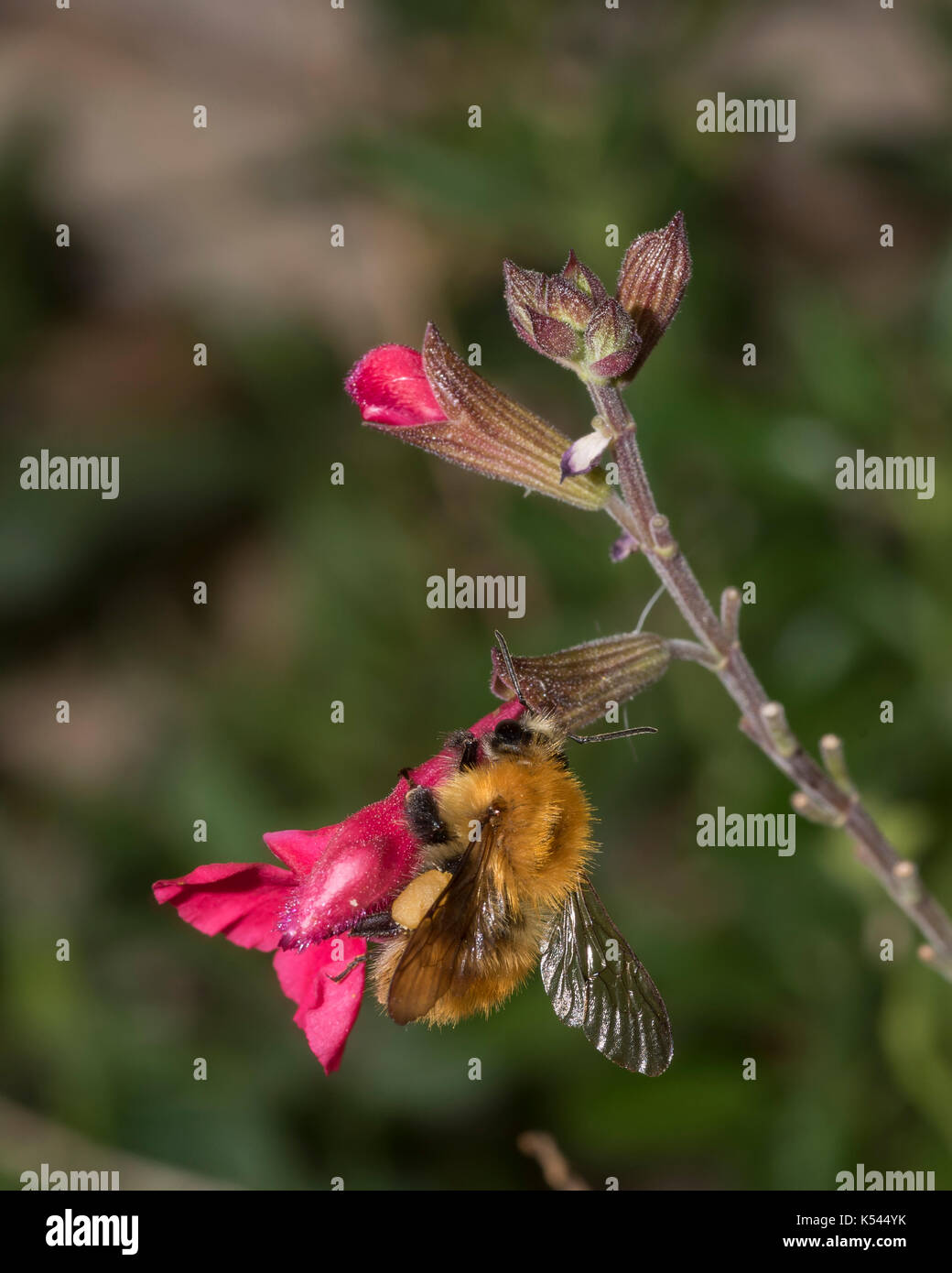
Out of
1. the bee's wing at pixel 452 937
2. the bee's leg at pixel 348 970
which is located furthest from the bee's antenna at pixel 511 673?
the bee's leg at pixel 348 970

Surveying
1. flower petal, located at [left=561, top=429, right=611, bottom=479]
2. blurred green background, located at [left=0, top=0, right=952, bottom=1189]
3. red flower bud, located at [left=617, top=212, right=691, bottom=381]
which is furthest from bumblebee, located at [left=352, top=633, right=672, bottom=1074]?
blurred green background, located at [left=0, top=0, right=952, bottom=1189]

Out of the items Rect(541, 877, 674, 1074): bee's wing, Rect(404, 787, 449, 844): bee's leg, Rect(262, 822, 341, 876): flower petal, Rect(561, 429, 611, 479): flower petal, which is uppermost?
Rect(561, 429, 611, 479): flower petal

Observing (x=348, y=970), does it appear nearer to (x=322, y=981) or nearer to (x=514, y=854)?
(x=322, y=981)

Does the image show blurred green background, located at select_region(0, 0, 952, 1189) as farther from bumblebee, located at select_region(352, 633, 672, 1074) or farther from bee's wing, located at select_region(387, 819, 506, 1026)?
bee's wing, located at select_region(387, 819, 506, 1026)

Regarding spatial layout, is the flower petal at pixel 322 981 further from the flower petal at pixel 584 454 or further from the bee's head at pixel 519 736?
the flower petal at pixel 584 454

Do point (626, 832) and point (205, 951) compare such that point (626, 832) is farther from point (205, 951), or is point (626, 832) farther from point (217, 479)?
point (217, 479)
